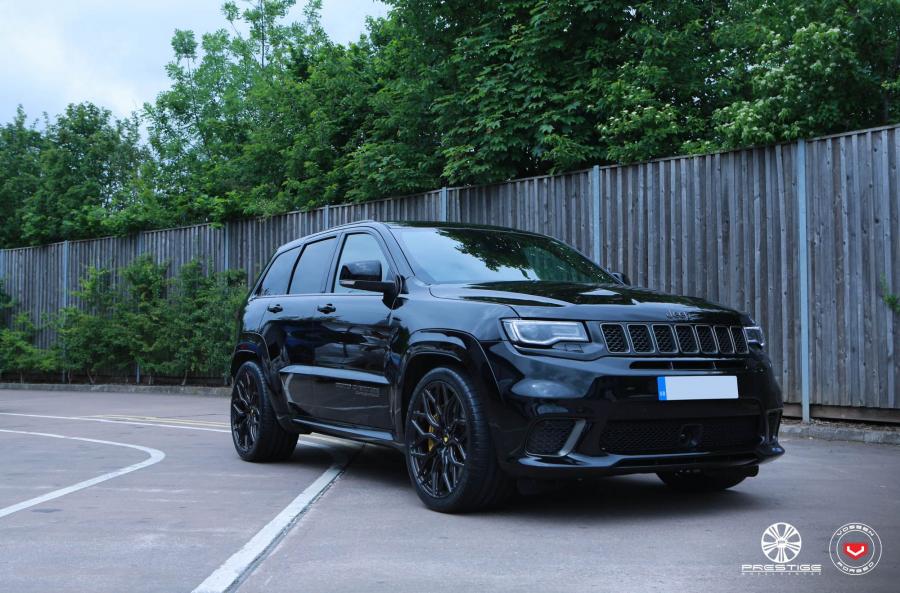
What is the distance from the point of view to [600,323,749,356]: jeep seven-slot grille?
17.7 feet

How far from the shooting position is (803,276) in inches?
390

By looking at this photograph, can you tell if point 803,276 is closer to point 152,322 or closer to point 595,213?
point 595,213

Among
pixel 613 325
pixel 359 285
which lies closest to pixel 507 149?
pixel 359 285

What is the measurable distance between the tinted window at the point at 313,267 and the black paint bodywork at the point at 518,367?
1.65ft

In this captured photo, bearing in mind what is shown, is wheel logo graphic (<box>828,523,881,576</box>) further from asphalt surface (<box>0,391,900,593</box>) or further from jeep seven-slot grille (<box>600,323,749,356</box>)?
jeep seven-slot grille (<box>600,323,749,356</box>)

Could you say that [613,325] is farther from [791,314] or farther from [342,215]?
[342,215]

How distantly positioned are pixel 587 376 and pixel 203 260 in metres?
14.4

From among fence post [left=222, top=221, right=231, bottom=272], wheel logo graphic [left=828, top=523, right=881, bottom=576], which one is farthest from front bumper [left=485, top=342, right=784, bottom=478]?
fence post [left=222, top=221, right=231, bottom=272]

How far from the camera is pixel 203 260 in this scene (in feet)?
61.3

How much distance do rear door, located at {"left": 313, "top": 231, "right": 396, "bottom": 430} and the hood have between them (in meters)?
0.60

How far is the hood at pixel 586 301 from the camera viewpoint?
5453 mm

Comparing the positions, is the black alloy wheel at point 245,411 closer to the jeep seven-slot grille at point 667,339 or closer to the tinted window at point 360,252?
the tinted window at point 360,252

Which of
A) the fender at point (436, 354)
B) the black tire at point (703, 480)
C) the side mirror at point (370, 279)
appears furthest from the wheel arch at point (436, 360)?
the black tire at point (703, 480)

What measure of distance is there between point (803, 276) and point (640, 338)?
509 cm
